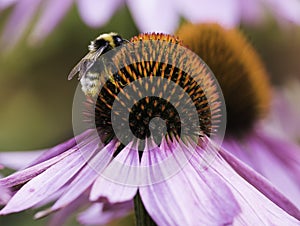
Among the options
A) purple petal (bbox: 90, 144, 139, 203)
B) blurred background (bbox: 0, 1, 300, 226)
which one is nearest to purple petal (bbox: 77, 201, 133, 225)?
purple petal (bbox: 90, 144, 139, 203)

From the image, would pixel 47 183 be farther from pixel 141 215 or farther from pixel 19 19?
pixel 19 19

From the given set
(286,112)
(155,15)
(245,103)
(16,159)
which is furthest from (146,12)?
(286,112)

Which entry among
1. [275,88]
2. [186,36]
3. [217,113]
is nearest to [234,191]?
[217,113]

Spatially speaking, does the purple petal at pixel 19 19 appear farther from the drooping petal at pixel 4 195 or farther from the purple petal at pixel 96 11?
the drooping petal at pixel 4 195

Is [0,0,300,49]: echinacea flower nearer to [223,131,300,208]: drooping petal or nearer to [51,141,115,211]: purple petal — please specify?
[223,131,300,208]: drooping petal

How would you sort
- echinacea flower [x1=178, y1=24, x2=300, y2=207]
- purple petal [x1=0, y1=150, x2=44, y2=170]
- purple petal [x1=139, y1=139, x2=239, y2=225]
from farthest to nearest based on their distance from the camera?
echinacea flower [x1=178, y1=24, x2=300, y2=207], purple petal [x1=0, y1=150, x2=44, y2=170], purple petal [x1=139, y1=139, x2=239, y2=225]

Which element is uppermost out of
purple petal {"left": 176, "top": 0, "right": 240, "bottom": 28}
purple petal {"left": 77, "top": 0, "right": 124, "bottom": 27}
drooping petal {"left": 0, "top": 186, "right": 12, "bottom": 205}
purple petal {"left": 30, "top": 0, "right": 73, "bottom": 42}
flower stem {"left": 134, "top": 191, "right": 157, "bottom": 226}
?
purple petal {"left": 30, "top": 0, "right": 73, "bottom": 42}
